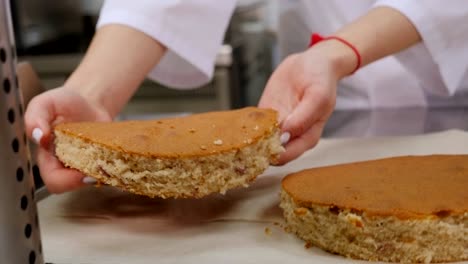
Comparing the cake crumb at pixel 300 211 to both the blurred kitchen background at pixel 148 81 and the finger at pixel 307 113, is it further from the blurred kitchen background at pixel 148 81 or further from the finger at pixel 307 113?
the blurred kitchen background at pixel 148 81

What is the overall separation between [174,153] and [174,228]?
129 millimetres

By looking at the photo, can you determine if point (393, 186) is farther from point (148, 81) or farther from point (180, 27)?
point (148, 81)

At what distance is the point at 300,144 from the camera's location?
0.88 metres

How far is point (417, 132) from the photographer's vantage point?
42.9 inches

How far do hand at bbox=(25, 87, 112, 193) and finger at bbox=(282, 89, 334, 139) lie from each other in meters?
0.29

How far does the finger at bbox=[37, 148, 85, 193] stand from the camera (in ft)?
2.54

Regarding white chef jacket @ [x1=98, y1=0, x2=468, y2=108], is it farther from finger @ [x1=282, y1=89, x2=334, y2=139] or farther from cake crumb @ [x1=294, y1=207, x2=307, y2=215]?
cake crumb @ [x1=294, y1=207, x2=307, y2=215]

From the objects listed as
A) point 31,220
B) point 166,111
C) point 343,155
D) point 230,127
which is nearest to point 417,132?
point 343,155

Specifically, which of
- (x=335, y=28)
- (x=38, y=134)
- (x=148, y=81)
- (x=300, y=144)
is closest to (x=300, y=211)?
(x=300, y=144)

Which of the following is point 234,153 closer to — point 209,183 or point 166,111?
point 209,183

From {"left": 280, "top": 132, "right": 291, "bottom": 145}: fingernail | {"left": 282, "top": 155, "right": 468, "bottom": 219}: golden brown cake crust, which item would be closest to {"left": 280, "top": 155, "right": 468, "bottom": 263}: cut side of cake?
{"left": 282, "top": 155, "right": 468, "bottom": 219}: golden brown cake crust

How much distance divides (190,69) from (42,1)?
1059 mm

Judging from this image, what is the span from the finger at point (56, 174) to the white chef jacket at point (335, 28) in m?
0.39

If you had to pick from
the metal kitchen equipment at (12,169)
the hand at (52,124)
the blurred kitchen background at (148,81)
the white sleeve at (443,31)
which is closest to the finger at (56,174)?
the hand at (52,124)
